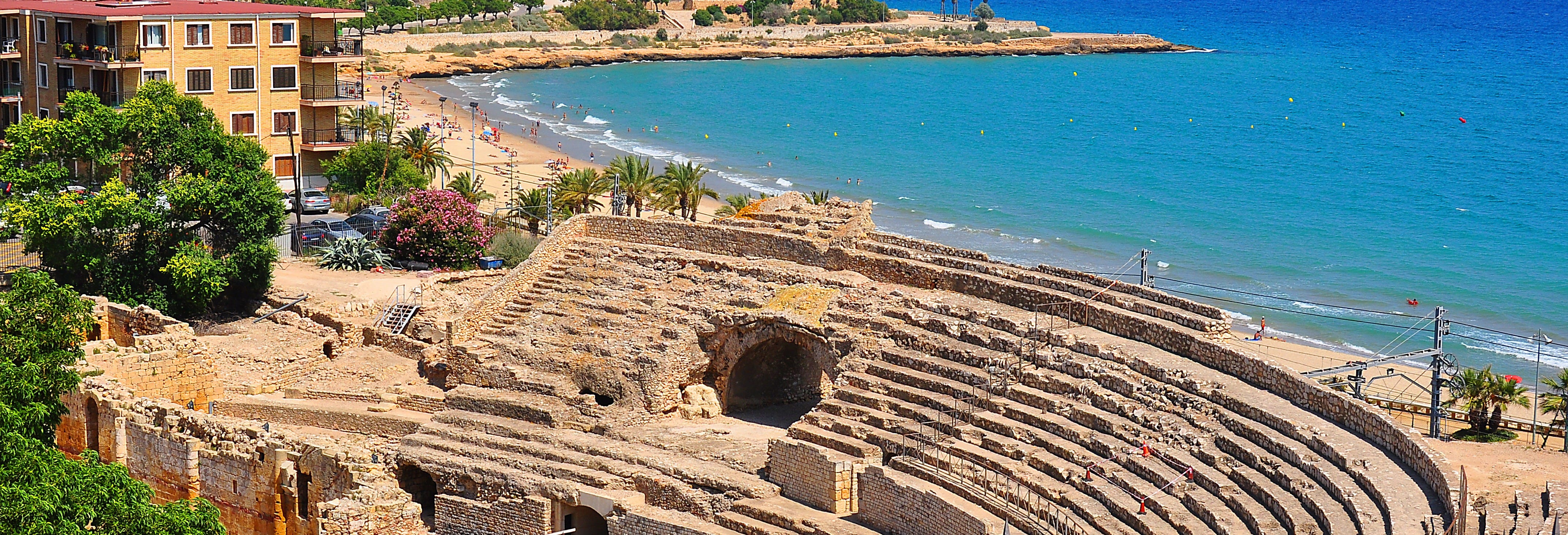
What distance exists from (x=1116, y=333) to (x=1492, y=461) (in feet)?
28.7

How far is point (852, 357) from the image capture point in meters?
39.5

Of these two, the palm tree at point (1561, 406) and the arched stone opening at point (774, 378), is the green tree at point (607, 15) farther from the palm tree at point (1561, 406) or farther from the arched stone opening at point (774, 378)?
the palm tree at point (1561, 406)

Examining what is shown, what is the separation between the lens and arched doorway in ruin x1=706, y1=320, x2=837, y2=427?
40.8 metres

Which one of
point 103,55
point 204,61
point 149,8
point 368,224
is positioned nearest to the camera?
point 103,55

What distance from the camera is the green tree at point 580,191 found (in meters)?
60.7

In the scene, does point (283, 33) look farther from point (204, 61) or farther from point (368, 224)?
point (368, 224)

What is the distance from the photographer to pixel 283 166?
6062 centimetres

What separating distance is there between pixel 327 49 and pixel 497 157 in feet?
94.4

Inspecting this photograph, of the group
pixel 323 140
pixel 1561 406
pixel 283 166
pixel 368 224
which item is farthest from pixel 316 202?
pixel 1561 406

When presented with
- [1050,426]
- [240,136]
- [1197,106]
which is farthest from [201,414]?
[1197,106]

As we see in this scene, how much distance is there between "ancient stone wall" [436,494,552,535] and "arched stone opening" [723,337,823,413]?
6.98 m

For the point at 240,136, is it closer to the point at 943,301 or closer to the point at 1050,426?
the point at 943,301

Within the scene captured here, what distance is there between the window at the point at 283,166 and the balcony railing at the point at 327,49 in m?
3.38

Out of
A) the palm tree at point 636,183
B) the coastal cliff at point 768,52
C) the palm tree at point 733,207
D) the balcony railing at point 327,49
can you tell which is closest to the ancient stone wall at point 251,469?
the palm tree at point 733,207
